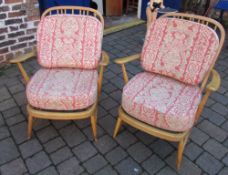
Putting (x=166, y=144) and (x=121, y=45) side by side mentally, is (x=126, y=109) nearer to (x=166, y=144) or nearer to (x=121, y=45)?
(x=166, y=144)

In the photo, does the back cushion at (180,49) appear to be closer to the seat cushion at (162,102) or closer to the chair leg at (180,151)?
the seat cushion at (162,102)

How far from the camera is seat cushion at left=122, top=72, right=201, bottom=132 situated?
1809 mm

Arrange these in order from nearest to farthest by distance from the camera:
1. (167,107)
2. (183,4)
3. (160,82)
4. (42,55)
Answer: (167,107), (160,82), (42,55), (183,4)

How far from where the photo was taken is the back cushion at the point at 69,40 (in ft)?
7.37

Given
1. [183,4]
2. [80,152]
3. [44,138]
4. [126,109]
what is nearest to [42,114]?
[44,138]

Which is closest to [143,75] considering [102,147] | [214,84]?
[214,84]

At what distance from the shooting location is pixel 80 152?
2088 mm

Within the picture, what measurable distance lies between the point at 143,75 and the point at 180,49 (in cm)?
38

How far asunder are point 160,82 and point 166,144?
541 millimetres

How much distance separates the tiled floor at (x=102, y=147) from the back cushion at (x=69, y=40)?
58 cm

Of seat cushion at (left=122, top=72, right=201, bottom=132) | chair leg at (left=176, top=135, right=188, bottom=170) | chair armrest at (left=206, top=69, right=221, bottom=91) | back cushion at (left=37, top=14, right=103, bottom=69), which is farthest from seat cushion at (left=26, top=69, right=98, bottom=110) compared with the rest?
chair armrest at (left=206, top=69, right=221, bottom=91)

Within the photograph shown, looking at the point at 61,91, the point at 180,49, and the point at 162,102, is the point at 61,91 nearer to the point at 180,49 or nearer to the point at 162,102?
the point at 162,102

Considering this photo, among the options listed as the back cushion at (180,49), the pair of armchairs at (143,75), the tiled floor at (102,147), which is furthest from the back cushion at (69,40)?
the tiled floor at (102,147)

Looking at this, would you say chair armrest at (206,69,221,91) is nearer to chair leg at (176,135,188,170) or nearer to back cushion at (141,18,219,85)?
back cushion at (141,18,219,85)
